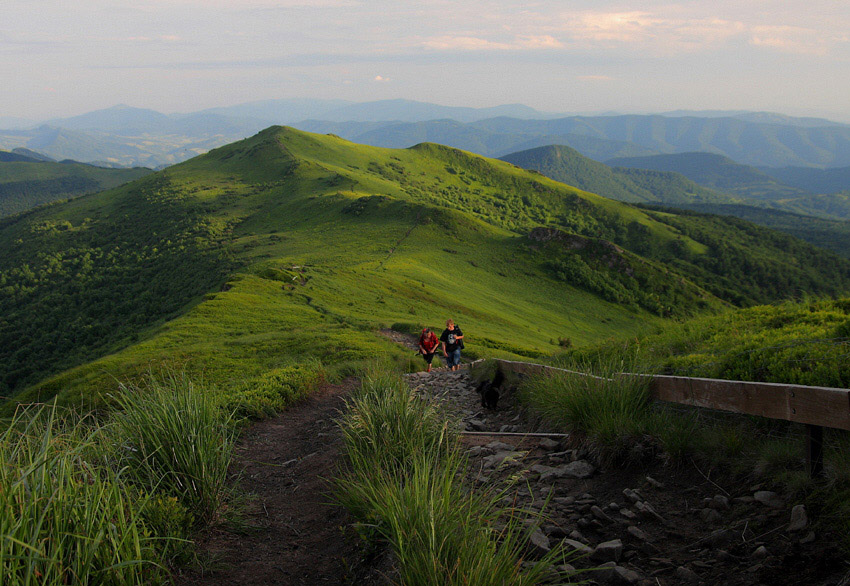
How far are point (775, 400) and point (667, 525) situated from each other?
140 centimetres

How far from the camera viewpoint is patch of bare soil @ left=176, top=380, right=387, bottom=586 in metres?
4.29

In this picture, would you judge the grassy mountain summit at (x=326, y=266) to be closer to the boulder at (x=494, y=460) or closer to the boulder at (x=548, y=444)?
the boulder at (x=494, y=460)

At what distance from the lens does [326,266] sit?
142ft

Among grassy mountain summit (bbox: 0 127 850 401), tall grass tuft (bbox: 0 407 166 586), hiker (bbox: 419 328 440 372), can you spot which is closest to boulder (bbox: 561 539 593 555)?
tall grass tuft (bbox: 0 407 166 586)

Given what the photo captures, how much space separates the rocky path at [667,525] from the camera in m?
3.31

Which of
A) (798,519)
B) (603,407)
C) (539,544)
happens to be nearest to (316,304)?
(603,407)

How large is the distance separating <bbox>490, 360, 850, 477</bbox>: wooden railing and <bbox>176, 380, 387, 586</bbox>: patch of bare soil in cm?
348

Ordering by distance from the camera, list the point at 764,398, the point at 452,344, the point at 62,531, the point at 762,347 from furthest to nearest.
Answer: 1. the point at 452,344
2. the point at 762,347
3. the point at 764,398
4. the point at 62,531

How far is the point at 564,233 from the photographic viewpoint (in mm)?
80938

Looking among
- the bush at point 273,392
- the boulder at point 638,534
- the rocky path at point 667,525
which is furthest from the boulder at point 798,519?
the bush at point 273,392

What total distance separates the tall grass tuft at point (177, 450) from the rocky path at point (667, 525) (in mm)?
2716

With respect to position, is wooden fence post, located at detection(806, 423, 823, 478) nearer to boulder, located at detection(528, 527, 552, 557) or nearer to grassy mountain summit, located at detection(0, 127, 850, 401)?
boulder, located at detection(528, 527, 552, 557)

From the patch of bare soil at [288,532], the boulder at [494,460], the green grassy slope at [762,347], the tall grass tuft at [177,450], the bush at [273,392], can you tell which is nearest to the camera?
the patch of bare soil at [288,532]

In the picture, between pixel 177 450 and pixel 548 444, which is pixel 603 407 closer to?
pixel 548 444
